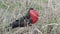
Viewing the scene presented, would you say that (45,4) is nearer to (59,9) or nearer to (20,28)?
(59,9)

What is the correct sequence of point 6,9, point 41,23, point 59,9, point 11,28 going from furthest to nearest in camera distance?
point 6,9 → point 59,9 → point 41,23 → point 11,28

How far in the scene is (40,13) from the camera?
12.9 feet

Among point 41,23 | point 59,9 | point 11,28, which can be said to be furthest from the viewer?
point 59,9

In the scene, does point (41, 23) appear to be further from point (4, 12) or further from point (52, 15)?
point (4, 12)

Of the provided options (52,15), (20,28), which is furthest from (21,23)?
(52,15)

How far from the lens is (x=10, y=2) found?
4.34 m

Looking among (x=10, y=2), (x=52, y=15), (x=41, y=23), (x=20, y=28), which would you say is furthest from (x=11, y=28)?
(x=10, y=2)

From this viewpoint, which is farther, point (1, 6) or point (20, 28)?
point (1, 6)

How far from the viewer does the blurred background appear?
129 inches

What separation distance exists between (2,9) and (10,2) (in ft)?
1.06

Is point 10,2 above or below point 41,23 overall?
above

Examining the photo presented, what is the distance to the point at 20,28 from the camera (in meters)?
3.42

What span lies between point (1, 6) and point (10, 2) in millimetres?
210

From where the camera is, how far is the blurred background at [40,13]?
3.27 meters
